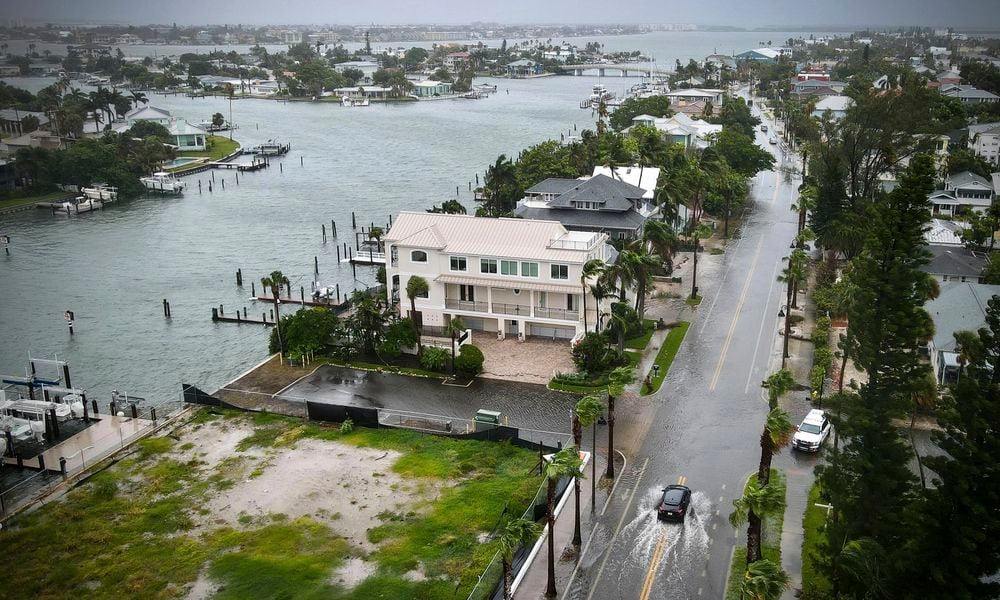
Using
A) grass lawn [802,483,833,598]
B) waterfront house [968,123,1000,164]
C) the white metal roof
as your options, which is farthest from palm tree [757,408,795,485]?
→ waterfront house [968,123,1000,164]

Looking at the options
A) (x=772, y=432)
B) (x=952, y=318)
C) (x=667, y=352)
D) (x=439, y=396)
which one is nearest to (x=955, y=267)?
(x=952, y=318)

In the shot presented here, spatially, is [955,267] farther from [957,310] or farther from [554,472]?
[554,472]

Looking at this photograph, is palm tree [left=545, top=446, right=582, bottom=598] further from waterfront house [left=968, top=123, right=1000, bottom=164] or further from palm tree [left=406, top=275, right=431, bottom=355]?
waterfront house [left=968, top=123, right=1000, bottom=164]

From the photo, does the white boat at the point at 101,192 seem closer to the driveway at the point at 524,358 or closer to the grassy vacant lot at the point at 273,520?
the driveway at the point at 524,358

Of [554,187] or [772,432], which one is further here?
[554,187]

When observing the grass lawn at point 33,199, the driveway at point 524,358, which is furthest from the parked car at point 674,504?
the grass lawn at point 33,199

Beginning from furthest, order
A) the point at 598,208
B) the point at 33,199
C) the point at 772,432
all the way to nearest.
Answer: the point at 33,199 → the point at 598,208 → the point at 772,432
